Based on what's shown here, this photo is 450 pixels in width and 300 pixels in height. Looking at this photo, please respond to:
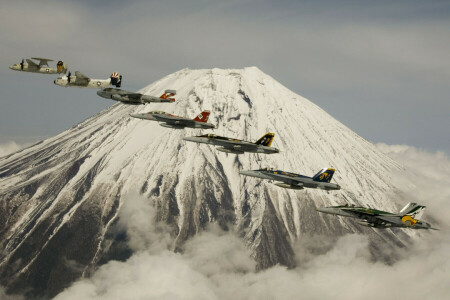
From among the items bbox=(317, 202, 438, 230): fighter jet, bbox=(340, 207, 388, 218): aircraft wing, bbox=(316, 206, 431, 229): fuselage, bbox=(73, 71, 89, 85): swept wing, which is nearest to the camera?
bbox=(73, 71, 89, 85): swept wing

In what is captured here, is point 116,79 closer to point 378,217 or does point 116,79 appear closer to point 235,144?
point 235,144

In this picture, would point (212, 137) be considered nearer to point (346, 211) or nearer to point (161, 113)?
point (161, 113)

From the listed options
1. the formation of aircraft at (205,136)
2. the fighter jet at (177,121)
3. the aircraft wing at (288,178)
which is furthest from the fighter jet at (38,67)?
the aircraft wing at (288,178)

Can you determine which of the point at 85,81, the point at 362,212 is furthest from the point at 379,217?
the point at 85,81

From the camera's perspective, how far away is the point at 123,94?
174875 millimetres

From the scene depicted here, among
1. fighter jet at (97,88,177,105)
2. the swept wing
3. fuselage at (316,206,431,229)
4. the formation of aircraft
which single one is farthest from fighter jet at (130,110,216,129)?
fuselage at (316,206,431,229)

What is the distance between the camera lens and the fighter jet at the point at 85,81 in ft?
537

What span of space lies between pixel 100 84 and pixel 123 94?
8.37 m

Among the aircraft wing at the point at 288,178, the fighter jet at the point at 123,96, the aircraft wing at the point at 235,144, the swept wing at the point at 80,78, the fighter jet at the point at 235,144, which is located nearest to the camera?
the swept wing at the point at 80,78

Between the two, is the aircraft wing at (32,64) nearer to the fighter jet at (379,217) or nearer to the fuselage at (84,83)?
the fuselage at (84,83)

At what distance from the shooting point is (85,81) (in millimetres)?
166750

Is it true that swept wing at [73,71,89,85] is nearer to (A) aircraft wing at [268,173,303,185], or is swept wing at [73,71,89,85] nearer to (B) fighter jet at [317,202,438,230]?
(A) aircraft wing at [268,173,303,185]

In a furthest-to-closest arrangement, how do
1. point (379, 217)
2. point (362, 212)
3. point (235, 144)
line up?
point (362, 212) → point (379, 217) → point (235, 144)

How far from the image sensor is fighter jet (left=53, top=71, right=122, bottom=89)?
537ft
